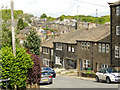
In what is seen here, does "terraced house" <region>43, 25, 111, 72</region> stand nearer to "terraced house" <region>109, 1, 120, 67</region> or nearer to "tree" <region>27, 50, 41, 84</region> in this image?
"terraced house" <region>109, 1, 120, 67</region>

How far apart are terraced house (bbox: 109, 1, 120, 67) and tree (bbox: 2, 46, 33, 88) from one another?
1024 inches

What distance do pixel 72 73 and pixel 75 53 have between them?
253 inches

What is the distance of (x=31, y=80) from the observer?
1538 centimetres

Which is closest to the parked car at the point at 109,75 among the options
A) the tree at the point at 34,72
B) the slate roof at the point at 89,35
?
the slate roof at the point at 89,35

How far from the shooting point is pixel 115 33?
37906 millimetres

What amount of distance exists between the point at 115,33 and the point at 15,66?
2738 cm

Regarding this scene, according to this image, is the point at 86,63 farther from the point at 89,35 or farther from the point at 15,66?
the point at 15,66

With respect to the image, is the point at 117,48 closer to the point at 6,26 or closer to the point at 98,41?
the point at 98,41

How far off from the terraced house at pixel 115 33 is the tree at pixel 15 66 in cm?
2600

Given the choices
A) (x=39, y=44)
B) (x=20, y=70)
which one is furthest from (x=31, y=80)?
(x=39, y=44)

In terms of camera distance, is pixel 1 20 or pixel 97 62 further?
pixel 97 62

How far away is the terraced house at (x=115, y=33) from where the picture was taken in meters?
37.2

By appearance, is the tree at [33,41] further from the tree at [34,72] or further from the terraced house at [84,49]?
the tree at [34,72]

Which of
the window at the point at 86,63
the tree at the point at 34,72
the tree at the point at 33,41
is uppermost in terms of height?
the tree at the point at 33,41
